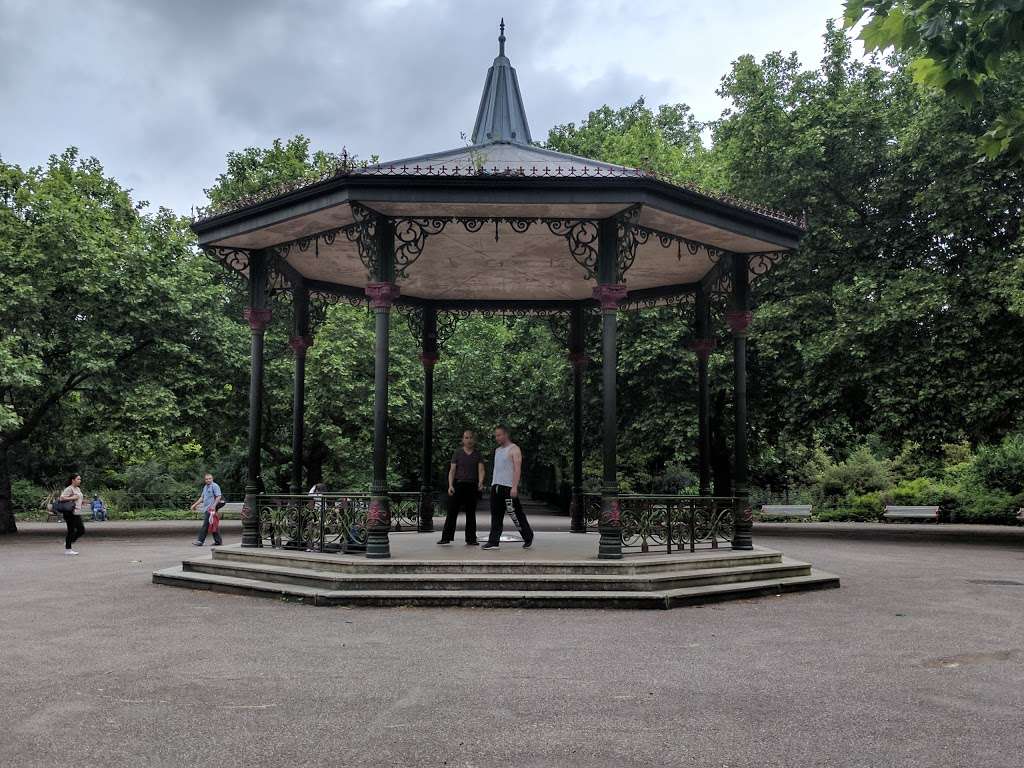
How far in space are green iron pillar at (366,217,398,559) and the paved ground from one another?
1.61 meters

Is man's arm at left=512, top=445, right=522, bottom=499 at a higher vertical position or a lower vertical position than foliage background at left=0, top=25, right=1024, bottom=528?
lower

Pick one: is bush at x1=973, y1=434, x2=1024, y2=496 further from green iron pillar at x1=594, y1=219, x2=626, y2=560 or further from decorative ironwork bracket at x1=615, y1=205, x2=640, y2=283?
green iron pillar at x1=594, y1=219, x2=626, y2=560

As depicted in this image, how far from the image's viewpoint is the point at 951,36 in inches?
219

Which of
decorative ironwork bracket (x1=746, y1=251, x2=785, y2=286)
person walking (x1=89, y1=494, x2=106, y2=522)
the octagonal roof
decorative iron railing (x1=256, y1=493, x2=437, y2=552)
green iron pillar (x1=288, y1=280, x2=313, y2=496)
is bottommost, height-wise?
person walking (x1=89, y1=494, x2=106, y2=522)

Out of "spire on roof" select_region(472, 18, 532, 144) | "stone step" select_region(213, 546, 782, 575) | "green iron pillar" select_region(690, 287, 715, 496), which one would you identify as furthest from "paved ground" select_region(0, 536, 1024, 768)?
"spire on roof" select_region(472, 18, 532, 144)

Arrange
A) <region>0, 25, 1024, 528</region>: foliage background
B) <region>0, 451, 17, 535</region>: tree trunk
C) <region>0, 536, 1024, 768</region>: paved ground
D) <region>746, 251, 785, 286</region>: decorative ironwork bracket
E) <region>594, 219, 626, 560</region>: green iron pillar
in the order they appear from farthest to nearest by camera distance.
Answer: <region>0, 451, 17, 535</region>: tree trunk < <region>0, 25, 1024, 528</region>: foliage background < <region>746, 251, 785, 286</region>: decorative ironwork bracket < <region>594, 219, 626, 560</region>: green iron pillar < <region>0, 536, 1024, 768</region>: paved ground

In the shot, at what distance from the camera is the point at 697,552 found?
37.8 ft

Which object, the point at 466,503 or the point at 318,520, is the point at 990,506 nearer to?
the point at 466,503

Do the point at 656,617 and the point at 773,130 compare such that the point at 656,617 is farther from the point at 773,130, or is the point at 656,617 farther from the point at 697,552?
the point at 773,130

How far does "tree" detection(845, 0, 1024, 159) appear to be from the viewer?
5387 millimetres

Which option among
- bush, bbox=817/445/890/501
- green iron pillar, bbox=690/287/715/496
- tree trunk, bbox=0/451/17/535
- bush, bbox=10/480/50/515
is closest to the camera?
green iron pillar, bbox=690/287/715/496

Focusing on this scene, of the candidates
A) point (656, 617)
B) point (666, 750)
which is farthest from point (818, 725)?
point (656, 617)

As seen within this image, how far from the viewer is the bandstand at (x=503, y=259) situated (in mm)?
10852

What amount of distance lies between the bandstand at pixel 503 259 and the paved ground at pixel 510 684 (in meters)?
1.60
